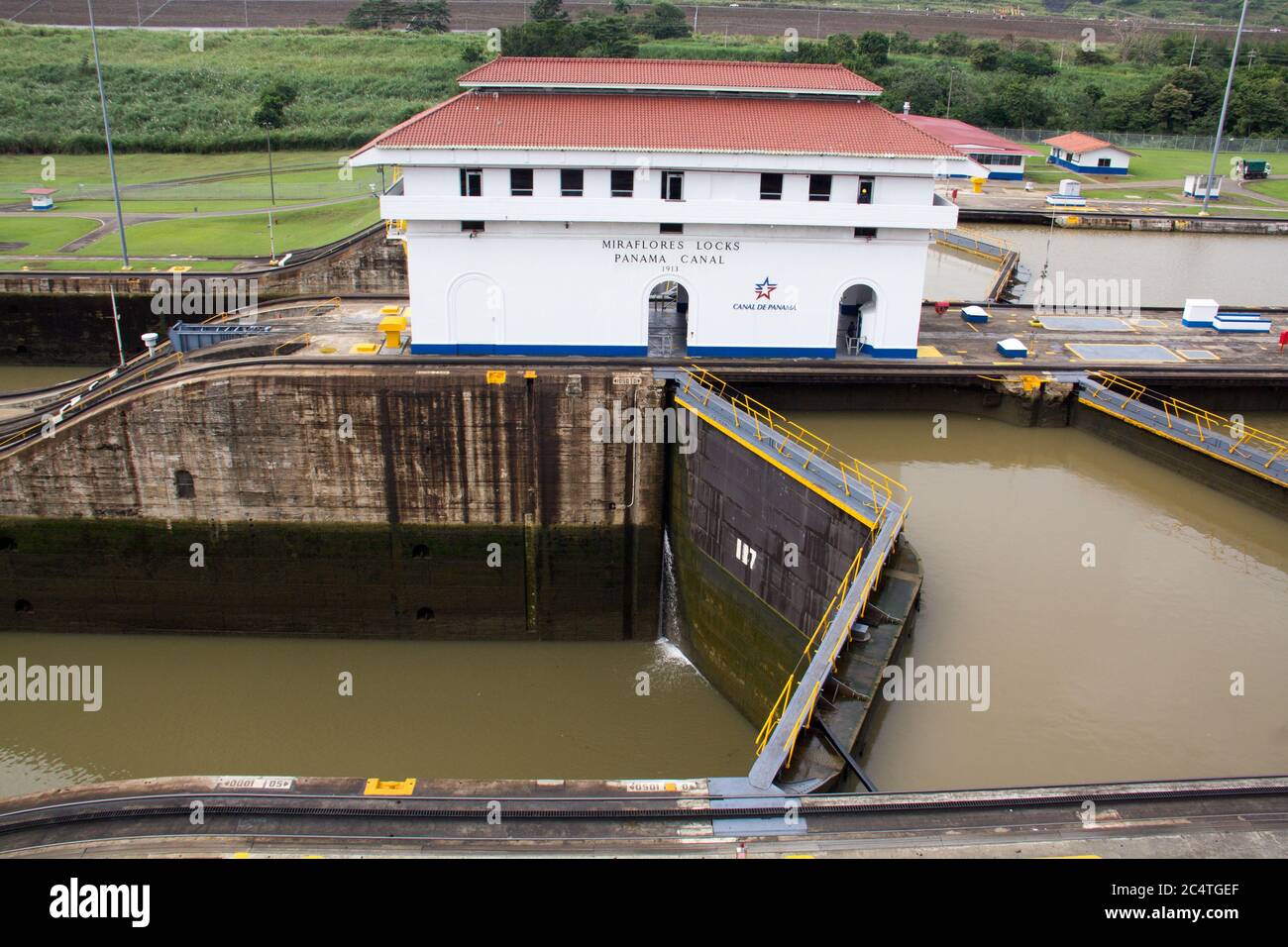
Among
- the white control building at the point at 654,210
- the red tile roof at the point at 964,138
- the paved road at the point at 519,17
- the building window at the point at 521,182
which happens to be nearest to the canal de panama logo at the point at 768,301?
the white control building at the point at 654,210

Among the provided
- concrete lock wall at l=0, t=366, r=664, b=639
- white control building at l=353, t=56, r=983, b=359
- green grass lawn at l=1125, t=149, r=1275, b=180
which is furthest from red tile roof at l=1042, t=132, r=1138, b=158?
concrete lock wall at l=0, t=366, r=664, b=639

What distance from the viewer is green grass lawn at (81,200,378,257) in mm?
41844

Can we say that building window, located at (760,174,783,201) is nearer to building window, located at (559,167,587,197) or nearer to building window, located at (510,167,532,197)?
building window, located at (559,167,587,197)

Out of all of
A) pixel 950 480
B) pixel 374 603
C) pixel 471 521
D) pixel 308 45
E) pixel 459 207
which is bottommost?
pixel 374 603

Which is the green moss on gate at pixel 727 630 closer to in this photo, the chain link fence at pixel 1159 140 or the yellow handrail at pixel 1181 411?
the yellow handrail at pixel 1181 411

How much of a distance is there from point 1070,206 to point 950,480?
117 ft

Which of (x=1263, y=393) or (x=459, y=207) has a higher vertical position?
(x=459, y=207)

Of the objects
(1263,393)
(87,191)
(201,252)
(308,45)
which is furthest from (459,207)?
(308,45)

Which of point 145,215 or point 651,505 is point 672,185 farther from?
point 145,215

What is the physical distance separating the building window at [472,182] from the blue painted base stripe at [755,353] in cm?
619

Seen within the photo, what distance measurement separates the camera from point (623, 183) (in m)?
23.8

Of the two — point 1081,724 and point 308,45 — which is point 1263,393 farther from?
point 308,45

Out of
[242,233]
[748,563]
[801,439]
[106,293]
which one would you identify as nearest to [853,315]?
[801,439]

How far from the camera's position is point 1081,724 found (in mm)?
15125
